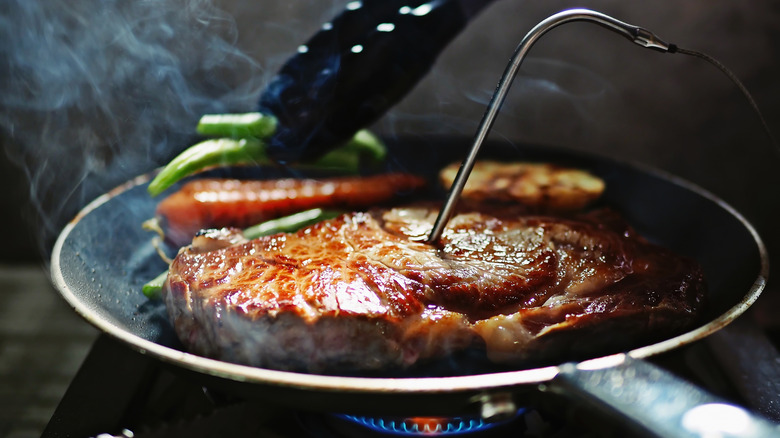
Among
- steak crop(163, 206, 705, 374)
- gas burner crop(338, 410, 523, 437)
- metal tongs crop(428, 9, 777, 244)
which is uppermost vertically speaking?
metal tongs crop(428, 9, 777, 244)

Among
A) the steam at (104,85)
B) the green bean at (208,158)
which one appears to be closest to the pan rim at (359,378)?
the green bean at (208,158)

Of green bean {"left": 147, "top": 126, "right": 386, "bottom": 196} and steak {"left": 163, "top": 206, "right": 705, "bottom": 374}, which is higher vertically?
steak {"left": 163, "top": 206, "right": 705, "bottom": 374}

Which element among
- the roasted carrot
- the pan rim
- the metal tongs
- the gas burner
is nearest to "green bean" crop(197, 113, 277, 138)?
the roasted carrot

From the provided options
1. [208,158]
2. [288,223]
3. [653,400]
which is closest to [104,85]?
[208,158]

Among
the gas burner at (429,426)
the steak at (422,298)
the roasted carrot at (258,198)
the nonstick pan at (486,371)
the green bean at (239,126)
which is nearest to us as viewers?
the nonstick pan at (486,371)

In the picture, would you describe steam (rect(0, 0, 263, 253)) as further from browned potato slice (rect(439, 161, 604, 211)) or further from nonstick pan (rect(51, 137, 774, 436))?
browned potato slice (rect(439, 161, 604, 211))

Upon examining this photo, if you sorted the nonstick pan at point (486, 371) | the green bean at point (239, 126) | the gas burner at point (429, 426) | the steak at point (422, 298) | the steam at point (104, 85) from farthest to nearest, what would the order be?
the steam at point (104, 85), the green bean at point (239, 126), the gas burner at point (429, 426), the steak at point (422, 298), the nonstick pan at point (486, 371)

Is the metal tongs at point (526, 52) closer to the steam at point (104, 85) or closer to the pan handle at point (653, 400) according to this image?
the pan handle at point (653, 400)
